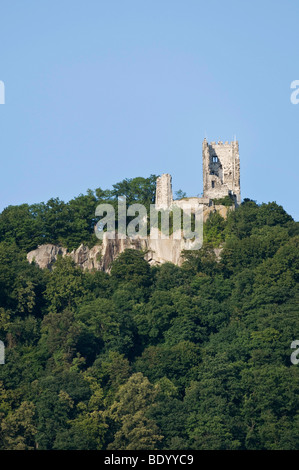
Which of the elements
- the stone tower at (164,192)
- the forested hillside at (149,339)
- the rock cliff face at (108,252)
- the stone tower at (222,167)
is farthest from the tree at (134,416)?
the stone tower at (222,167)

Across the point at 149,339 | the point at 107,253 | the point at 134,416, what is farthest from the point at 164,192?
the point at 134,416

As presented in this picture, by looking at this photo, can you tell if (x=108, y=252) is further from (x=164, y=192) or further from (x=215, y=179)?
(x=215, y=179)

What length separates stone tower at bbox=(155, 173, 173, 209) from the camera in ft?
303

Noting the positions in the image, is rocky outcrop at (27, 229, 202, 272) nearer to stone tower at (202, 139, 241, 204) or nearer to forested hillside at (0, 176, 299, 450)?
forested hillside at (0, 176, 299, 450)

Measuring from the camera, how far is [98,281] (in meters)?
86.4

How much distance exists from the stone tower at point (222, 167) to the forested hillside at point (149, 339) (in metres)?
2.49

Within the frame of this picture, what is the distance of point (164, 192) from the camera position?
92.9m

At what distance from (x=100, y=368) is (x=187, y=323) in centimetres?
633

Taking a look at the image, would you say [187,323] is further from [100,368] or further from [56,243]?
[56,243]

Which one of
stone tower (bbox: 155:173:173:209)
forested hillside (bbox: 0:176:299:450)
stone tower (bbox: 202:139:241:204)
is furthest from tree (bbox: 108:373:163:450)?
stone tower (bbox: 202:139:241:204)

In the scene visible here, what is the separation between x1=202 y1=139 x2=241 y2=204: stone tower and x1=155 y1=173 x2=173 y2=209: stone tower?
2.42 meters

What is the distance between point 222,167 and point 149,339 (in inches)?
749
